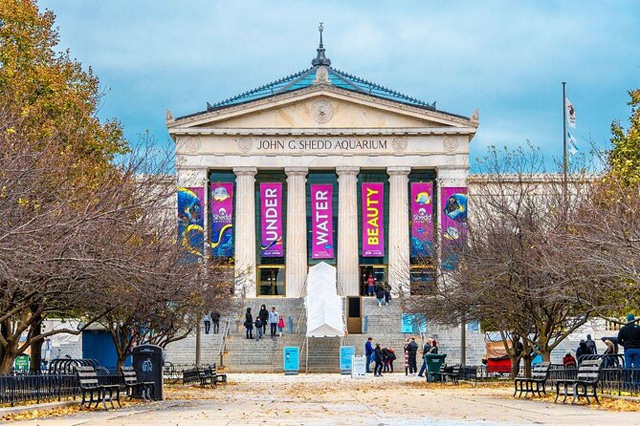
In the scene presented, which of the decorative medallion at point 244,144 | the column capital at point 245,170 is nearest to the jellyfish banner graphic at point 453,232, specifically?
the column capital at point 245,170

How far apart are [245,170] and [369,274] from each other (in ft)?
36.8

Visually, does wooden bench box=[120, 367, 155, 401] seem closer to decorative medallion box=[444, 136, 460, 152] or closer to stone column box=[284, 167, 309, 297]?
stone column box=[284, 167, 309, 297]

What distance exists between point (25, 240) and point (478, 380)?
2434cm

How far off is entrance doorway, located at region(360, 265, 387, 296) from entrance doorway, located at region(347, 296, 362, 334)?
10.6 meters

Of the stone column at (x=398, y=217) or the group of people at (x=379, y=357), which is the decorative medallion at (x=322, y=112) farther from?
the group of people at (x=379, y=357)

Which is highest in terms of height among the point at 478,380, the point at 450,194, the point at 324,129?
the point at 324,129

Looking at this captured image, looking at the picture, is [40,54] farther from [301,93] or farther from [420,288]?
[301,93]

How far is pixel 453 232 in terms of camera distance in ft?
168

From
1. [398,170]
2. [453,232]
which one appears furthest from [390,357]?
[398,170]

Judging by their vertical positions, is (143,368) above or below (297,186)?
below

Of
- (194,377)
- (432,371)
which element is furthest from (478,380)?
(194,377)

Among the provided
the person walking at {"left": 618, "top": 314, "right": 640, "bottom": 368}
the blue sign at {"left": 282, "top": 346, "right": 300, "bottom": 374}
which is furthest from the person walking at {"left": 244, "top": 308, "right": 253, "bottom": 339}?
the person walking at {"left": 618, "top": 314, "right": 640, "bottom": 368}

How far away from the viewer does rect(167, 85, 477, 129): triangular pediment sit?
84.1 m

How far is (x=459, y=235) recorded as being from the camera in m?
48.4
